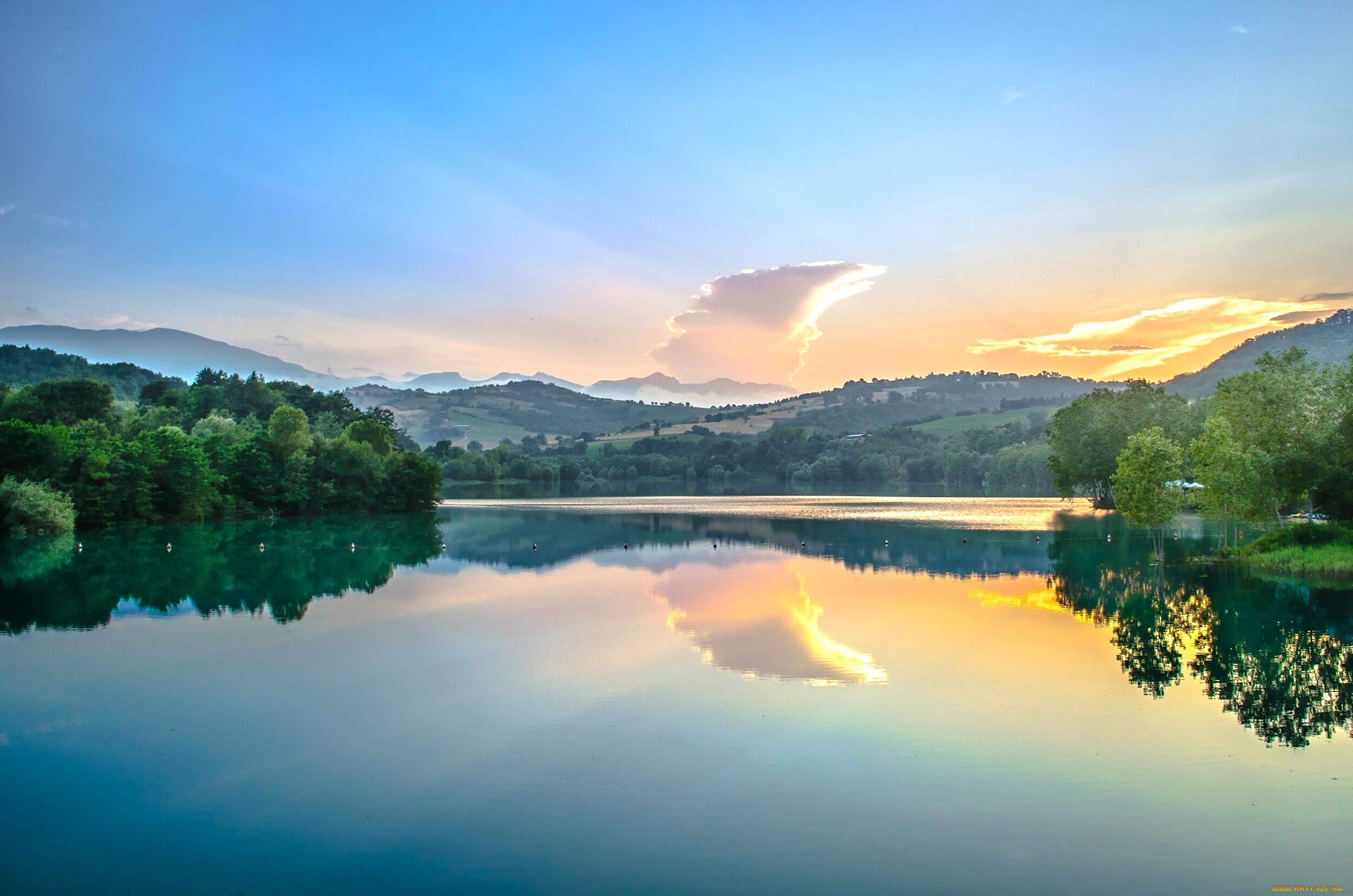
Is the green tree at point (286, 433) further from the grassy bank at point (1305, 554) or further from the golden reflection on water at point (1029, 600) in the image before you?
the grassy bank at point (1305, 554)

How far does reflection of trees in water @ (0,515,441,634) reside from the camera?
88.8ft

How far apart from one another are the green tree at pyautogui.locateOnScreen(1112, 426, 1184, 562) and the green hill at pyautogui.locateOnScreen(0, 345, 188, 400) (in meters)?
134

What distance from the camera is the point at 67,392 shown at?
7044 centimetres

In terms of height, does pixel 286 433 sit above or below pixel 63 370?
below

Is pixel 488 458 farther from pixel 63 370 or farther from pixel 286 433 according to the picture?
pixel 286 433

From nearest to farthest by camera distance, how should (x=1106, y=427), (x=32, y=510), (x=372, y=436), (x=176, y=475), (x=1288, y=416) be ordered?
(x=1288, y=416)
(x=32, y=510)
(x=176, y=475)
(x=1106, y=427)
(x=372, y=436)

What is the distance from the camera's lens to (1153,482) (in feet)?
118

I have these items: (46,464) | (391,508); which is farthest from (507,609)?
(391,508)

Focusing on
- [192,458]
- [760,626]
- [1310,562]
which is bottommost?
[760,626]

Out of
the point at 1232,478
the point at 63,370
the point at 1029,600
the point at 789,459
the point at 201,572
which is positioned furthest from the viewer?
the point at 789,459

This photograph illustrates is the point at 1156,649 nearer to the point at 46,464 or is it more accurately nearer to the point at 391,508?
the point at 46,464

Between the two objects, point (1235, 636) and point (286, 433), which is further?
point (286, 433)

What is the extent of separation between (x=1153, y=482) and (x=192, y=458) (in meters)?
62.9

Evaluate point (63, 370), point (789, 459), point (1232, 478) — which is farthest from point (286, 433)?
point (789, 459)
